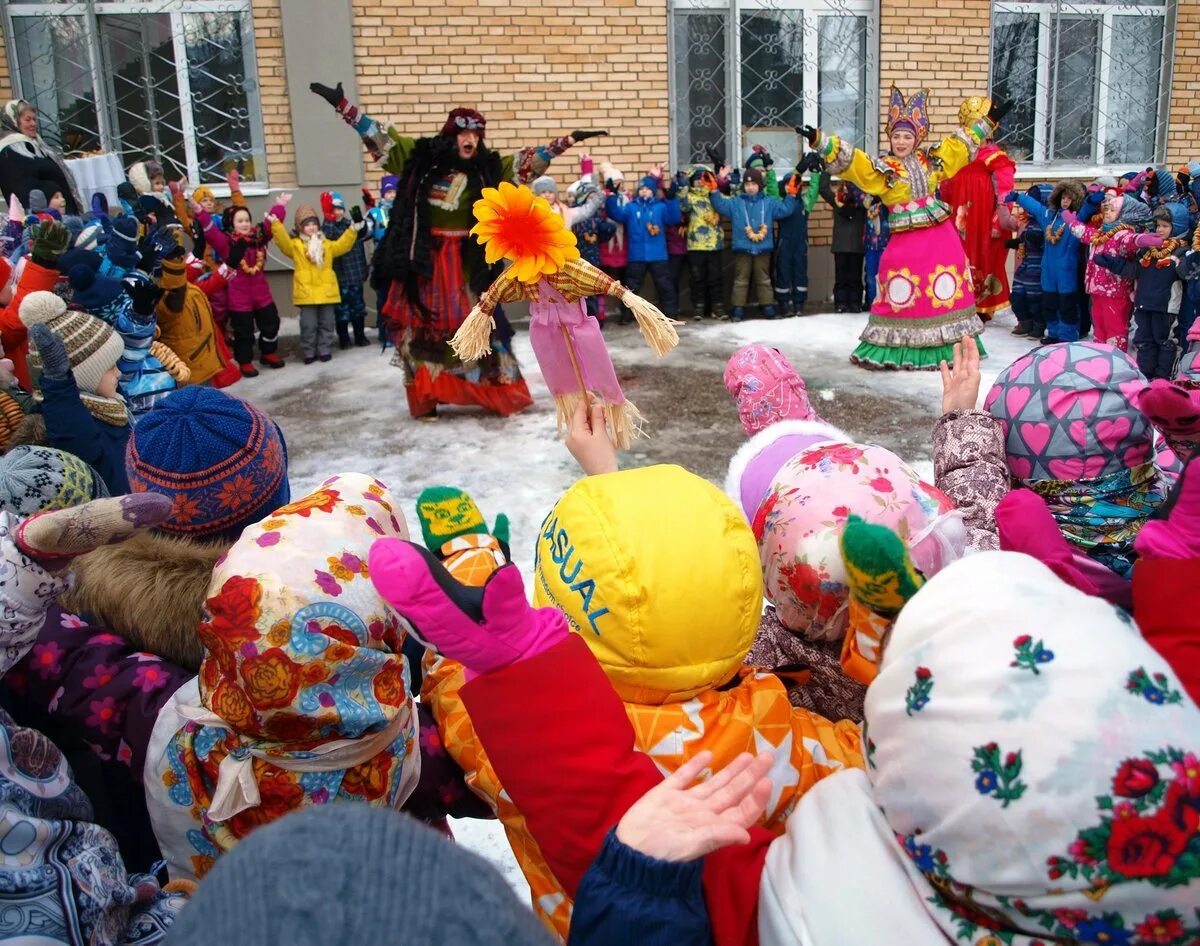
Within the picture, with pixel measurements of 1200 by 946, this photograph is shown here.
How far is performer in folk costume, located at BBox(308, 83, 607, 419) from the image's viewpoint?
589cm

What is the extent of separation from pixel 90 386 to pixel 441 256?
305cm

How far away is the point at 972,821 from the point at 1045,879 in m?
0.07

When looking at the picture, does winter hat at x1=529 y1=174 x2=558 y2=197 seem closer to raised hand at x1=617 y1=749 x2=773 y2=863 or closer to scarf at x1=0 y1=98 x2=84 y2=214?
scarf at x1=0 y1=98 x2=84 y2=214

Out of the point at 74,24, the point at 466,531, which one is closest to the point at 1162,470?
the point at 466,531

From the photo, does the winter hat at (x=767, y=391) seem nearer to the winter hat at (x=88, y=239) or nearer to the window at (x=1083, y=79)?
the winter hat at (x=88, y=239)

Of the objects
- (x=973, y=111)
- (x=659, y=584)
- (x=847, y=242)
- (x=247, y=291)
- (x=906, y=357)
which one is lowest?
(x=906, y=357)

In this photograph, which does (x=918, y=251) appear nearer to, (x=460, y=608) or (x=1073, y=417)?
(x=1073, y=417)

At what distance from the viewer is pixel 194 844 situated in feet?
4.77

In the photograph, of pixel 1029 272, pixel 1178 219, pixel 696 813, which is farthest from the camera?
pixel 1029 272

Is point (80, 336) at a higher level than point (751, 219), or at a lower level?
lower

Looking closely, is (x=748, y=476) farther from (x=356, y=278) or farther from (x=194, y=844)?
(x=356, y=278)

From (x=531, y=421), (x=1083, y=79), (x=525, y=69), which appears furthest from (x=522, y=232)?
(x=1083, y=79)

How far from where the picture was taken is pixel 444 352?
20.4 feet

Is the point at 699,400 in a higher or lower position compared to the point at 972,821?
lower
